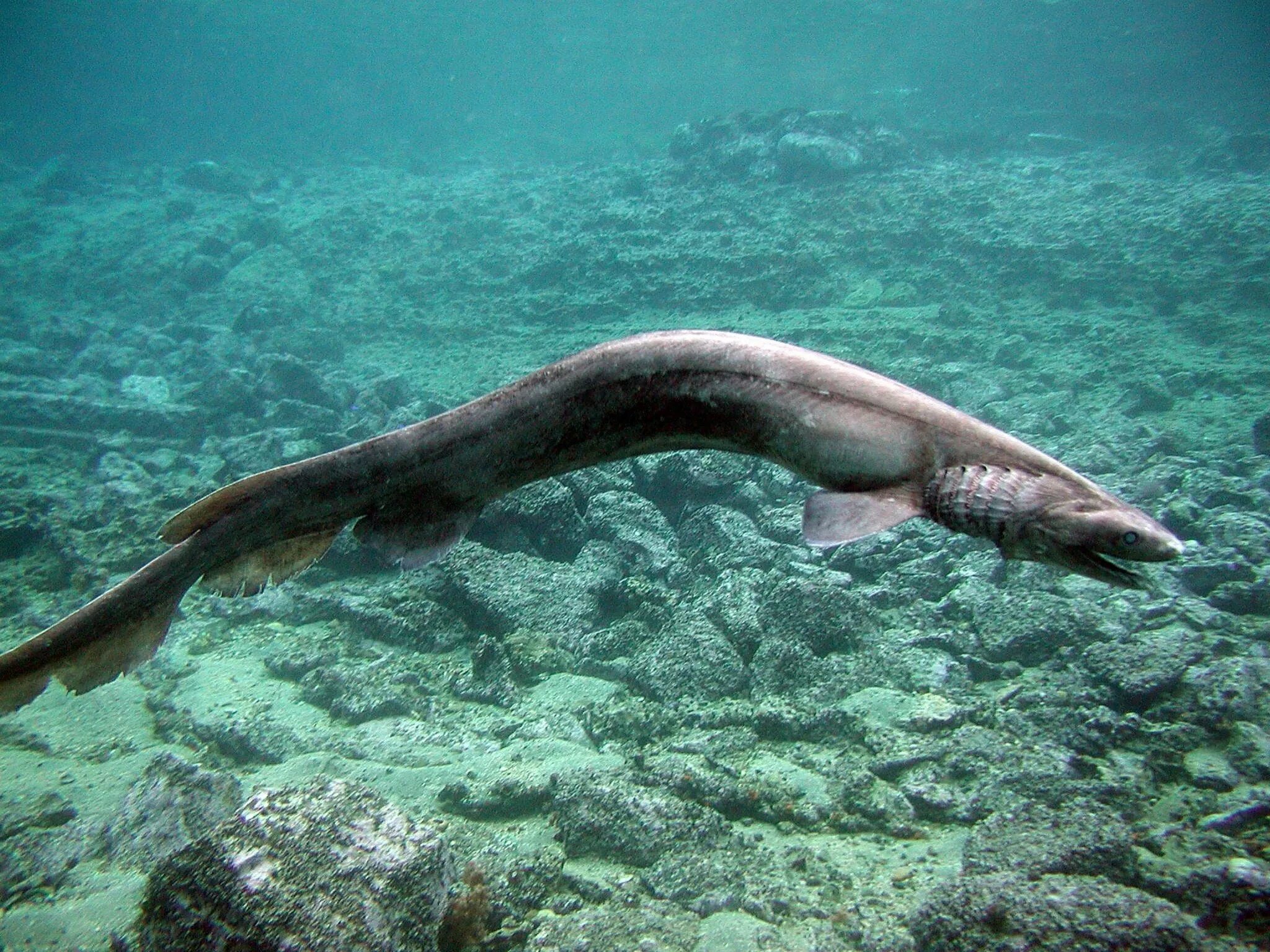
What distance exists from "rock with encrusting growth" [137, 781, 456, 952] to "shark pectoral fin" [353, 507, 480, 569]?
6.24 ft

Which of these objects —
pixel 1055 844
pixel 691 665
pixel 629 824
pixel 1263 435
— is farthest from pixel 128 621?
pixel 1263 435

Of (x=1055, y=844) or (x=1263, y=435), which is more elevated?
(x=1055, y=844)

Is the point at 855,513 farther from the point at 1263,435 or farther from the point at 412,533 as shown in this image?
the point at 1263,435

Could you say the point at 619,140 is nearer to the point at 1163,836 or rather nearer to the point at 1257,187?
the point at 1257,187

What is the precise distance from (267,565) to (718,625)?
5.09m

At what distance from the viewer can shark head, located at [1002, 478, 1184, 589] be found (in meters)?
1.41

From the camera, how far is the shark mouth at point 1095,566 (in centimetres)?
145

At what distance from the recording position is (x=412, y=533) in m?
2.08

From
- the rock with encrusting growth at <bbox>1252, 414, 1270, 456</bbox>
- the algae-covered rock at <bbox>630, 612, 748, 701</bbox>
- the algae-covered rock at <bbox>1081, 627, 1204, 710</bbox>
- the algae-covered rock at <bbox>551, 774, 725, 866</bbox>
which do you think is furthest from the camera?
the rock with encrusting growth at <bbox>1252, 414, 1270, 456</bbox>

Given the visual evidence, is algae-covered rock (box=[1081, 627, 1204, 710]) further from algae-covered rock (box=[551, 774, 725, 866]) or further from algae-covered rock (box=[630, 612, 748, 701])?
algae-covered rock (box=[551, 774, 725, 866])

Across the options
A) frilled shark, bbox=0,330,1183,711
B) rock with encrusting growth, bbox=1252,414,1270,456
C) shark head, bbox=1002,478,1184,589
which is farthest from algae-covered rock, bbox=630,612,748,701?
rock with encrusting growth, bbox=1252,414,1270,456

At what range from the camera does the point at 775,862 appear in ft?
14.0

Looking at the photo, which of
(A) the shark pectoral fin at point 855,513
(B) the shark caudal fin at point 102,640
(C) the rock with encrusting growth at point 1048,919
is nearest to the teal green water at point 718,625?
(C) the rock with encrusting growth at point 1048,919

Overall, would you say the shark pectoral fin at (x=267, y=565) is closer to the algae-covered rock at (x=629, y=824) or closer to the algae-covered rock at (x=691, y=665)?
the algae-covered rock at (x=629, y=824)
